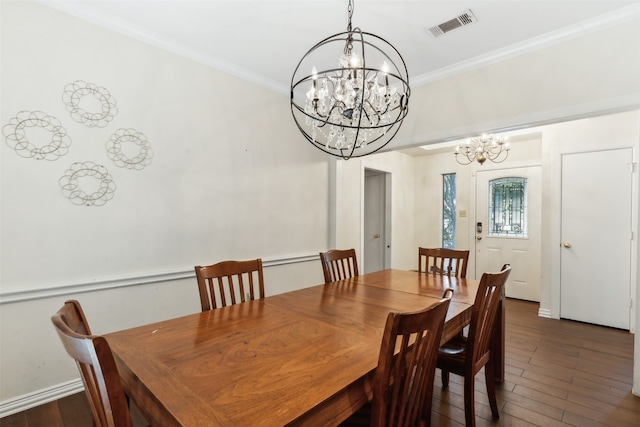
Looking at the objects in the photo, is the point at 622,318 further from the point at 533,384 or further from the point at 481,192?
the point at 481,192

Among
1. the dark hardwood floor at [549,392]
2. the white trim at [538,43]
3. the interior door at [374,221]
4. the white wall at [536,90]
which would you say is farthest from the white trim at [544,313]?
the white trim at [538,43]

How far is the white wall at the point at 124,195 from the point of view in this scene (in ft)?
6.22

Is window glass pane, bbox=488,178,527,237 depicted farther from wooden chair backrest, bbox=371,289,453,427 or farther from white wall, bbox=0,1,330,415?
wooden chair backrest, bbox=371,289,453,427

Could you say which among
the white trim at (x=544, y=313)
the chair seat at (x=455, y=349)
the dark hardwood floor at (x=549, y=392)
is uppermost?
the chair seat at (x=455, y=349)

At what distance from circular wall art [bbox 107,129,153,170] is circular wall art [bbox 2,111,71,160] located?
0.26m

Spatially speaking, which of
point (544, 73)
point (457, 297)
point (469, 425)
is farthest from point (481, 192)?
point (469, 425)

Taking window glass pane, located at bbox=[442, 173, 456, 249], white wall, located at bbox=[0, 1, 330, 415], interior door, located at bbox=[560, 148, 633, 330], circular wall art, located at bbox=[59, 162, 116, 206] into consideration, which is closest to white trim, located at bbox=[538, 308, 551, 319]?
interior door, located at bbox=[560, 148, 633, 330]

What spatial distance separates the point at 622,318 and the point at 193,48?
17.1 feet

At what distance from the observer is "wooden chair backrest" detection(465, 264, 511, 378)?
1516 mm

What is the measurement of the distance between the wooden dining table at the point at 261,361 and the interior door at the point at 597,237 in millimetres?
2890

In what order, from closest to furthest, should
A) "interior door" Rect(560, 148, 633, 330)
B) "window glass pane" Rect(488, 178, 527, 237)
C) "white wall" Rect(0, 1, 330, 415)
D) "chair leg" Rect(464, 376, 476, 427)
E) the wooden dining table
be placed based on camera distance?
the wooden dining table < "chair leg" Rect(464, 376, 476, 427) < "white wall" Rect(0, 1, 330, 415) < "interior door" Rect(560, 148, 633, 330) < "window glass pane" Rect(488, 178, 527, 237)

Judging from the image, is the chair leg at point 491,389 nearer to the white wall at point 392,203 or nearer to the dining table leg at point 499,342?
the dining table leg at point 499,342

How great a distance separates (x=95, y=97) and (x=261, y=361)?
7.34 feet

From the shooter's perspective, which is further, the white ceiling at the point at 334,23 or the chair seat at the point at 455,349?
the white ceiling at the point at 334,23
